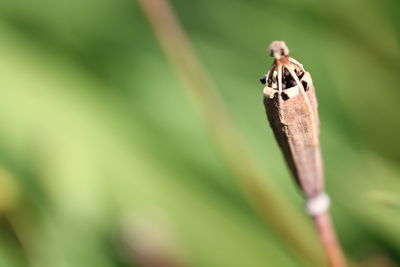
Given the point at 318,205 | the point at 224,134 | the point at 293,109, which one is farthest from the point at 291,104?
the point at 224,134

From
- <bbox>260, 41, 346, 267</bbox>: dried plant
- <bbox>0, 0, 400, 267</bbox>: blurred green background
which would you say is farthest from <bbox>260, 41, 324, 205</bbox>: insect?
<bbox>0, 0, 400, 267</bbox>: blurred green background

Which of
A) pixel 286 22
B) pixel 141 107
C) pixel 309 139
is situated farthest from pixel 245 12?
pixel 309 139

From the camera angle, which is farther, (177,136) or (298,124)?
(177,136)

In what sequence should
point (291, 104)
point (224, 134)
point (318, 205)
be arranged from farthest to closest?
point (224, 134) < point (318, 205) < point (291, 104)

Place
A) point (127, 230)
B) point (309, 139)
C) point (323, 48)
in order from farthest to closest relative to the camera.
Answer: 1. point (323, 48)
2. point (127, 230)
3. point (309, 139)

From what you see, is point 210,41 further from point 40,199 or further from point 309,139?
point 309,139

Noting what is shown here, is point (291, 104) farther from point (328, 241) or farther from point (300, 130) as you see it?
point (328, 241)

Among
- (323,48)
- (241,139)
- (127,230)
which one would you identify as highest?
(323,48)
